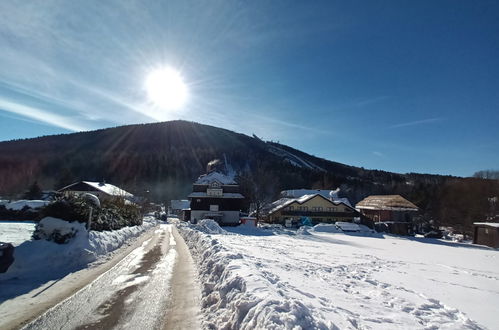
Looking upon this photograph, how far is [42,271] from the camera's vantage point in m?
10.0

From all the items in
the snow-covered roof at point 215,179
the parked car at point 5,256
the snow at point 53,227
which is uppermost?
the snow-covered roof at point 215,179

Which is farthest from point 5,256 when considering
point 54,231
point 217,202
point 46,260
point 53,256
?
point 217,202

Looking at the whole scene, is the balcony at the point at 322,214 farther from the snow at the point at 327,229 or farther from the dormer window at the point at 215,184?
the snow at the point at 327,229

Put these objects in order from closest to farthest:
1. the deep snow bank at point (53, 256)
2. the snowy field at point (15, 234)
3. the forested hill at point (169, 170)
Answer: the deep snow bank at point (53, 256), the snowy field at point (15, 234), the forested hill at point (169, 170)

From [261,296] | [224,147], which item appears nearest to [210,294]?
[261,296]

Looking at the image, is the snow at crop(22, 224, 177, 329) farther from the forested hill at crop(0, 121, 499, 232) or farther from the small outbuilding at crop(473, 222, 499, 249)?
the small outbuilding at crop(473, 222, 499, 249)

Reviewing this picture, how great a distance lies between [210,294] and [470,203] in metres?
77.3

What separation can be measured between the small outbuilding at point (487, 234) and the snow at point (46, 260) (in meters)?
50.4

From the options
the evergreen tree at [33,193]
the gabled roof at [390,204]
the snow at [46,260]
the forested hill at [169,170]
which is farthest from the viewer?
the forested hill at [169,170]

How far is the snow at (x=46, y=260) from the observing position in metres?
8.38

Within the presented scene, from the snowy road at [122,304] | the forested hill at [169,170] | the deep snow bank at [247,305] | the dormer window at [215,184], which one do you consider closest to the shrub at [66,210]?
the snowy road at [122,304]

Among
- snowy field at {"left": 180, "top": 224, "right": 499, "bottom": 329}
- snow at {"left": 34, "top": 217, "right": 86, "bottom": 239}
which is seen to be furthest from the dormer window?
snowy field at {"left": 180, "top": 224, "right": 499, "bottom": 329}

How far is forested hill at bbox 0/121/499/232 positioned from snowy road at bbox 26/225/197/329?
161 ft

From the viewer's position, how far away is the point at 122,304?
6891 mm
